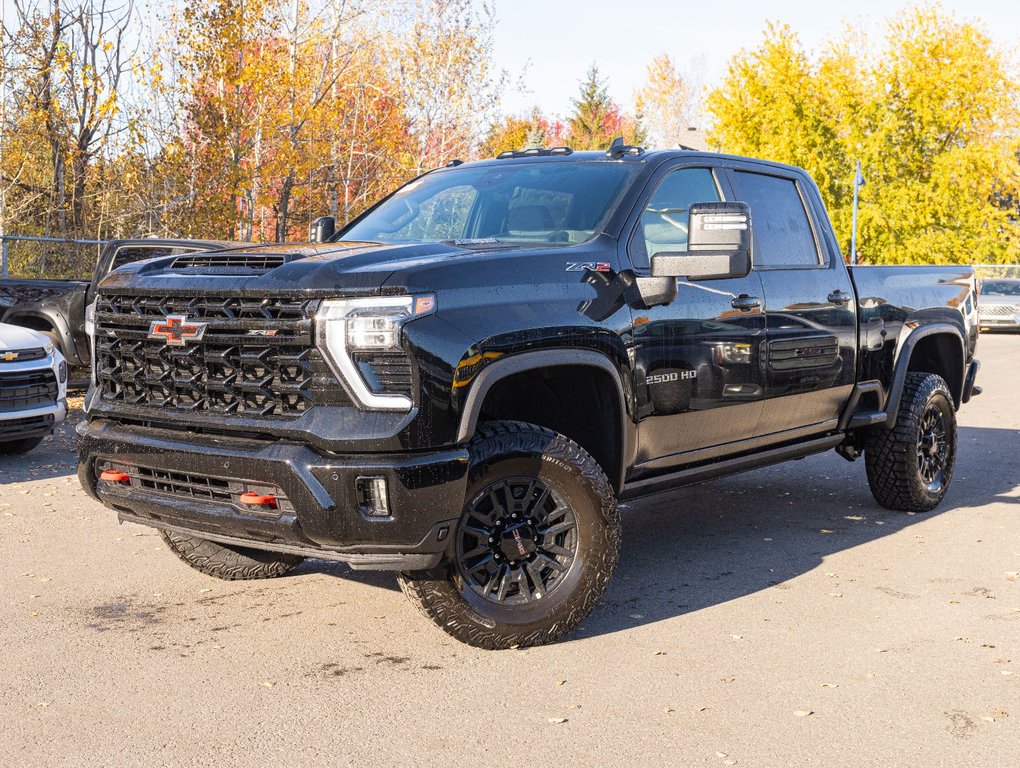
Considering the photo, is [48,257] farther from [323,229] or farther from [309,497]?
[309,497]

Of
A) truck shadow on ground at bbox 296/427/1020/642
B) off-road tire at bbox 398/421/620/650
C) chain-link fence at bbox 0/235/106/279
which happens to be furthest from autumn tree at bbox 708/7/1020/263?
off-road tire at bbox 398/421/620/650

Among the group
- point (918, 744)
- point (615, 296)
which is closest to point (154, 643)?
point (615, 296)

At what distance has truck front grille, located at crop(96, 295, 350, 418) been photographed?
4188 millimetres

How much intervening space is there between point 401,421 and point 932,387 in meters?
4.42

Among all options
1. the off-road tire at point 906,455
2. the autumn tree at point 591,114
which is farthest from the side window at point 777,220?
the autumn tree at point 591,114

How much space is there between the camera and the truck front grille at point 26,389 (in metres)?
8.58

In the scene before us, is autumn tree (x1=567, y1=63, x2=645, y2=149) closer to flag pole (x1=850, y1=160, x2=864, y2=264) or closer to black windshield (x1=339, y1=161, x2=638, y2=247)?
flag pole (x1=850, y1=160, x2=864, y2=264)

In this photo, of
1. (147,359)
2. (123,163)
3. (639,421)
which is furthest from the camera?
(123,163)

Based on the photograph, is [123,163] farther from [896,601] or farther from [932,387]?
[896,601]

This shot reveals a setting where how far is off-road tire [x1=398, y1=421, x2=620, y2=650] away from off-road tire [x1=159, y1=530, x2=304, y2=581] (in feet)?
4.26

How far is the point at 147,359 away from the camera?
466cm

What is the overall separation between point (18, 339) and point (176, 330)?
5022 millimetres

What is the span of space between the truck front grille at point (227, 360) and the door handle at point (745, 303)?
2289 millimetres

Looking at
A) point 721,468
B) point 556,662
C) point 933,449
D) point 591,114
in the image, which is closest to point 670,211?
point 721,468
